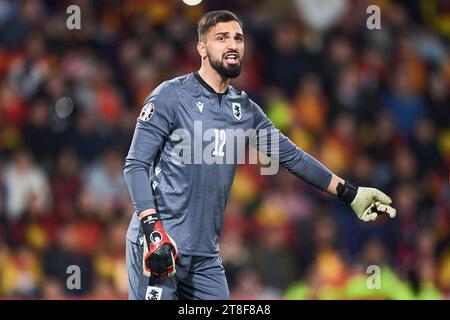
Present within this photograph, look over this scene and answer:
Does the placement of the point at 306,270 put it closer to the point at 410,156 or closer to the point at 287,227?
the point at 287,227

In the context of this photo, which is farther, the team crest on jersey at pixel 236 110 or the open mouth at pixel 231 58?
the team crest on jersey at pixel 236 110

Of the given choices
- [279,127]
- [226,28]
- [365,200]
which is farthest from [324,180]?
[279,127]

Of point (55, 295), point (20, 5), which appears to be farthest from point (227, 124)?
point (20, 5)

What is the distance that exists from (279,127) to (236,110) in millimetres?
5436

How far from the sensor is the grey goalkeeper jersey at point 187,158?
219 inches

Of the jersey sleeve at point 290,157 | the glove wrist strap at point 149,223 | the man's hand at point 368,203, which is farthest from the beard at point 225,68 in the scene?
the man's hand at point 368,203

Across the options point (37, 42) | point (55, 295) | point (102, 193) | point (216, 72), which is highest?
point (37, 42)

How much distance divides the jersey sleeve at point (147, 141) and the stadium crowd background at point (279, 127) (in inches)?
144

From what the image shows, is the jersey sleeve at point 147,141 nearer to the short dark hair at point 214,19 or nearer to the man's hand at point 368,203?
the short dark hair at point 214,19

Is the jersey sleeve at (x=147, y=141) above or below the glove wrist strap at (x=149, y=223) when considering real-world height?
above

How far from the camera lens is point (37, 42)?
11438 mm

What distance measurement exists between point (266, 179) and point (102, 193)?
1679 mm

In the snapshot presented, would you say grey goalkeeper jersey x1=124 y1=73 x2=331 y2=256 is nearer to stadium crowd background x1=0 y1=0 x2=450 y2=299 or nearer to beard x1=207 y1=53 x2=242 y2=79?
beard x1=207 y1=53 x2=242 y2=79

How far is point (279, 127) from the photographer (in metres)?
11.3
